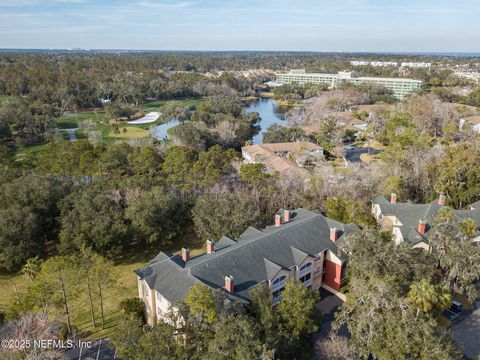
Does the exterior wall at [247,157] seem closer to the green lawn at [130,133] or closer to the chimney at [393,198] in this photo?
the green lawn at [130,133]

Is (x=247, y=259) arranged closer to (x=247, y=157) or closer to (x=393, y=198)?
(x=393, y=198)

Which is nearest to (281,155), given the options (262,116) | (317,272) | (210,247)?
(317,272)

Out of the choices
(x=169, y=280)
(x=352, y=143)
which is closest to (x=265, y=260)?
(x=169, y=280)

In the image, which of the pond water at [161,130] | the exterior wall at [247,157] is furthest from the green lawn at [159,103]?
the exterior wall at [247,157]

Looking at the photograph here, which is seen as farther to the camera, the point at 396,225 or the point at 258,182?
the point at 258,182

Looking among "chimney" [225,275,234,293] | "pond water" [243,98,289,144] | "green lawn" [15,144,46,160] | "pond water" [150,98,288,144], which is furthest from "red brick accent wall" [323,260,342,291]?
"green lawn" [15,144,46,160]

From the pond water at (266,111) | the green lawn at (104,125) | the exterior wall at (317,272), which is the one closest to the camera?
the exterior wall at (317,272)

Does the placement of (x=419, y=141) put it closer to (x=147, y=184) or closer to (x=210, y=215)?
(x=210, y=215)
